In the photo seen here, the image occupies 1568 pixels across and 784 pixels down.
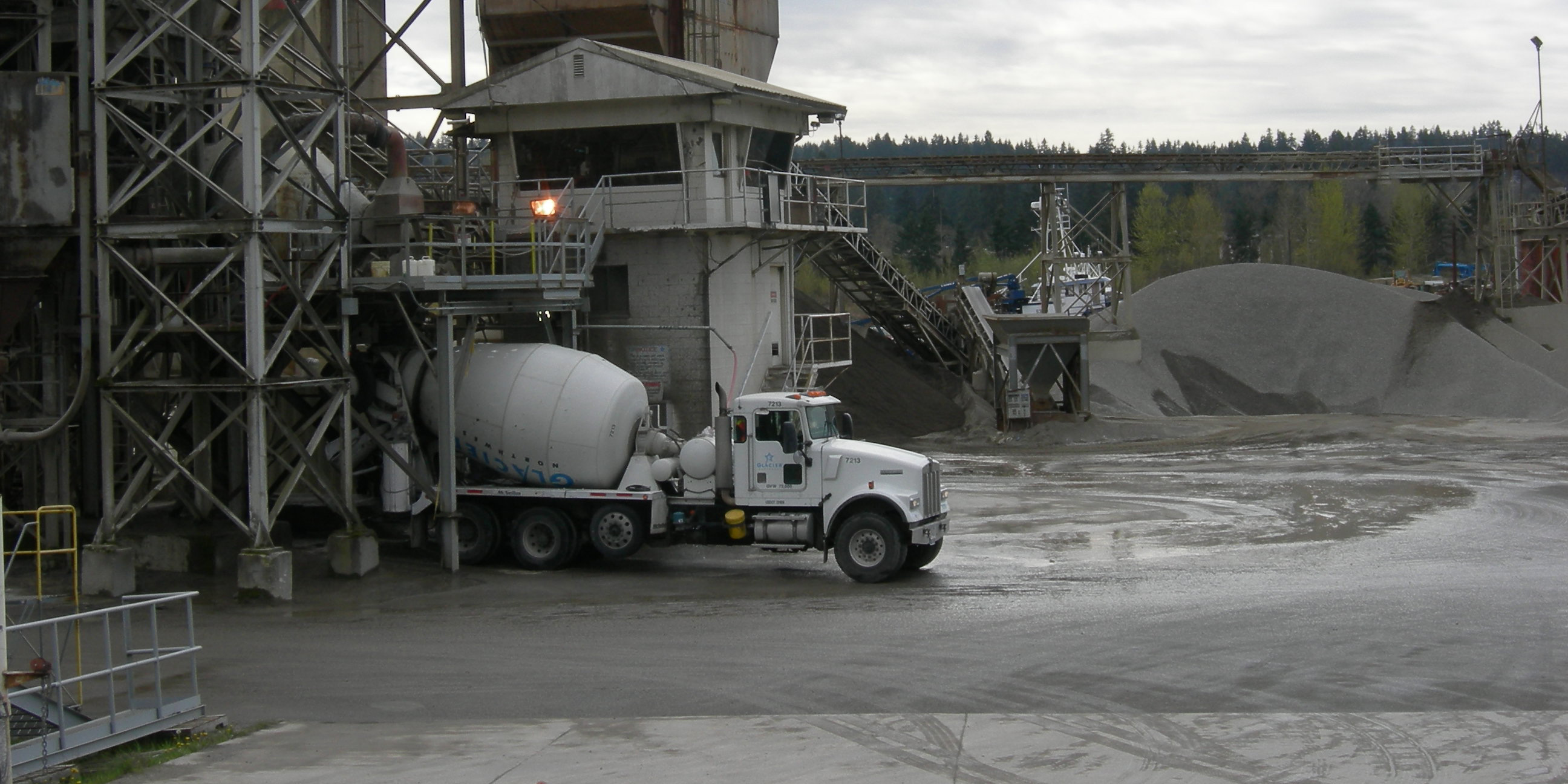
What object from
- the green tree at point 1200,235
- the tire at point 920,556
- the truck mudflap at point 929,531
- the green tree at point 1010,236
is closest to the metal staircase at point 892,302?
the tire at point 920,556

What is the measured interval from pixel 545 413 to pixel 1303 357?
126 feet

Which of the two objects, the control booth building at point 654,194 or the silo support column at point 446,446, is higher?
the control booth building at point 654,194

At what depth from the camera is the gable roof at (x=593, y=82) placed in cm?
3011

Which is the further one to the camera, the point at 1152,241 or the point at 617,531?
the point at 1152,241

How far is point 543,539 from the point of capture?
72.0 feet

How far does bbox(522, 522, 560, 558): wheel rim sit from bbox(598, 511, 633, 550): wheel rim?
0.82m

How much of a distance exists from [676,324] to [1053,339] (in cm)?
1309

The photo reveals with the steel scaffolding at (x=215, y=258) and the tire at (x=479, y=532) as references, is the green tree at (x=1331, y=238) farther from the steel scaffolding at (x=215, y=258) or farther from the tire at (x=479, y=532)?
the steel scaffolding at (x=215, y=258)

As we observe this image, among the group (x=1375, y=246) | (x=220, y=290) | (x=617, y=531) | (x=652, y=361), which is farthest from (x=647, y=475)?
(x=1375, y=246)

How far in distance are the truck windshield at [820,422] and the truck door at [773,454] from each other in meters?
0.15

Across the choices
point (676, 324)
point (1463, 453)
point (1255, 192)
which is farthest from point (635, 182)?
point (1255, 192)

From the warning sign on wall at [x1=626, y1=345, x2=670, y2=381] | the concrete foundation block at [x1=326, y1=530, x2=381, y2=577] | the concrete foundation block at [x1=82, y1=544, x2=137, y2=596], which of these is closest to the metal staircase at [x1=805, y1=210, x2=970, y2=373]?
the warning sign on wall at [x1=626, y1=345, x2=670, y2=381]

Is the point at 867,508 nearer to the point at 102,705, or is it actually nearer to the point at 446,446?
the point at 446,446

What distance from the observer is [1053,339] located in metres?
39.9
